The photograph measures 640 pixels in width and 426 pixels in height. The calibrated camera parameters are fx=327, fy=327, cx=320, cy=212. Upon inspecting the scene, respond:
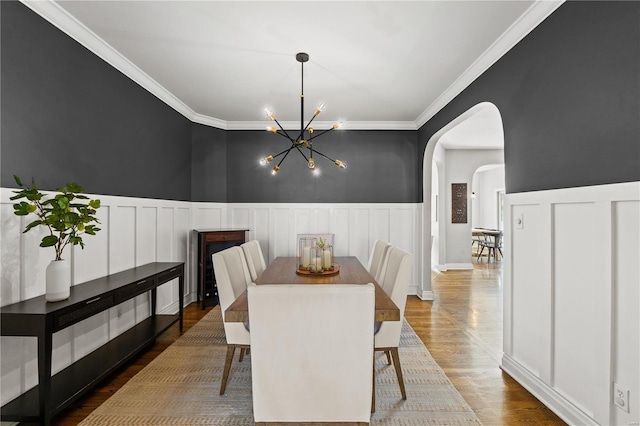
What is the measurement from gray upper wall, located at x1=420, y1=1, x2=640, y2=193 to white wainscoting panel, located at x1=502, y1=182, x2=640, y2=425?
0.46ft

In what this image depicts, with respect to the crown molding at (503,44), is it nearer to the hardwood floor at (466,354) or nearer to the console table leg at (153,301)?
the hardwood floor at (466,354)

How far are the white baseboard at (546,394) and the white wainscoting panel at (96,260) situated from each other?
11.1 feet

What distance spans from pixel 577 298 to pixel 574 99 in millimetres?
1186

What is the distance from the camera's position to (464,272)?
6.93m

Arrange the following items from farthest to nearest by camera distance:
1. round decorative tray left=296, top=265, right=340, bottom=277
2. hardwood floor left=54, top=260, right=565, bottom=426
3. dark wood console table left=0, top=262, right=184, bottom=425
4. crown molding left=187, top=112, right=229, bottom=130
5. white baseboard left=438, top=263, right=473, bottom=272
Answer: white baseboard left=438, top=263, right=473, bottom=272 → crown molding left=187, top=112, right=229, bottom=130 → round decorative tray left=296, top=265, right=340, bottom=277 → hardwood floor left=54, top=260, right=565, bottom=426 → dark wood console table left=0, top=262, right=184, bottom=425

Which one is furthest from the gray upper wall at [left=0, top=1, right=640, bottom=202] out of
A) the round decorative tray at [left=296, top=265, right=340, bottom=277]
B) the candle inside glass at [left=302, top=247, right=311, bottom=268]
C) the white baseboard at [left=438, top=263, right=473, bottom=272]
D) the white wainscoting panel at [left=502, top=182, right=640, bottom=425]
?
the white baseboard at [left=438, top=263, right=473, bottom=272]

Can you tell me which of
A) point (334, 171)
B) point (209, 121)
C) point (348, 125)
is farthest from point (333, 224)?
point (209, 121)

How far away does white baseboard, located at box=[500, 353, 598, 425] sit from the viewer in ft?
6.33

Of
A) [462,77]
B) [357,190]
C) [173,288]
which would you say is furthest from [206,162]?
[462,77]

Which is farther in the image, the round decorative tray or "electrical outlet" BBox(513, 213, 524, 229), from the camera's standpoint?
the round decorative tray

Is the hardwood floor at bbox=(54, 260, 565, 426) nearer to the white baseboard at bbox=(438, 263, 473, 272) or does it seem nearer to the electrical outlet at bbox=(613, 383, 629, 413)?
the electrical outlet at bbox=(613, 383, 629, 413)

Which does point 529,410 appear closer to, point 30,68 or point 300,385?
point 300,385

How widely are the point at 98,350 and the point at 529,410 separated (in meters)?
3.25

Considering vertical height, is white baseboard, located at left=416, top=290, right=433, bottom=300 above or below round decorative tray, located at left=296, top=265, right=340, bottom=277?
below
